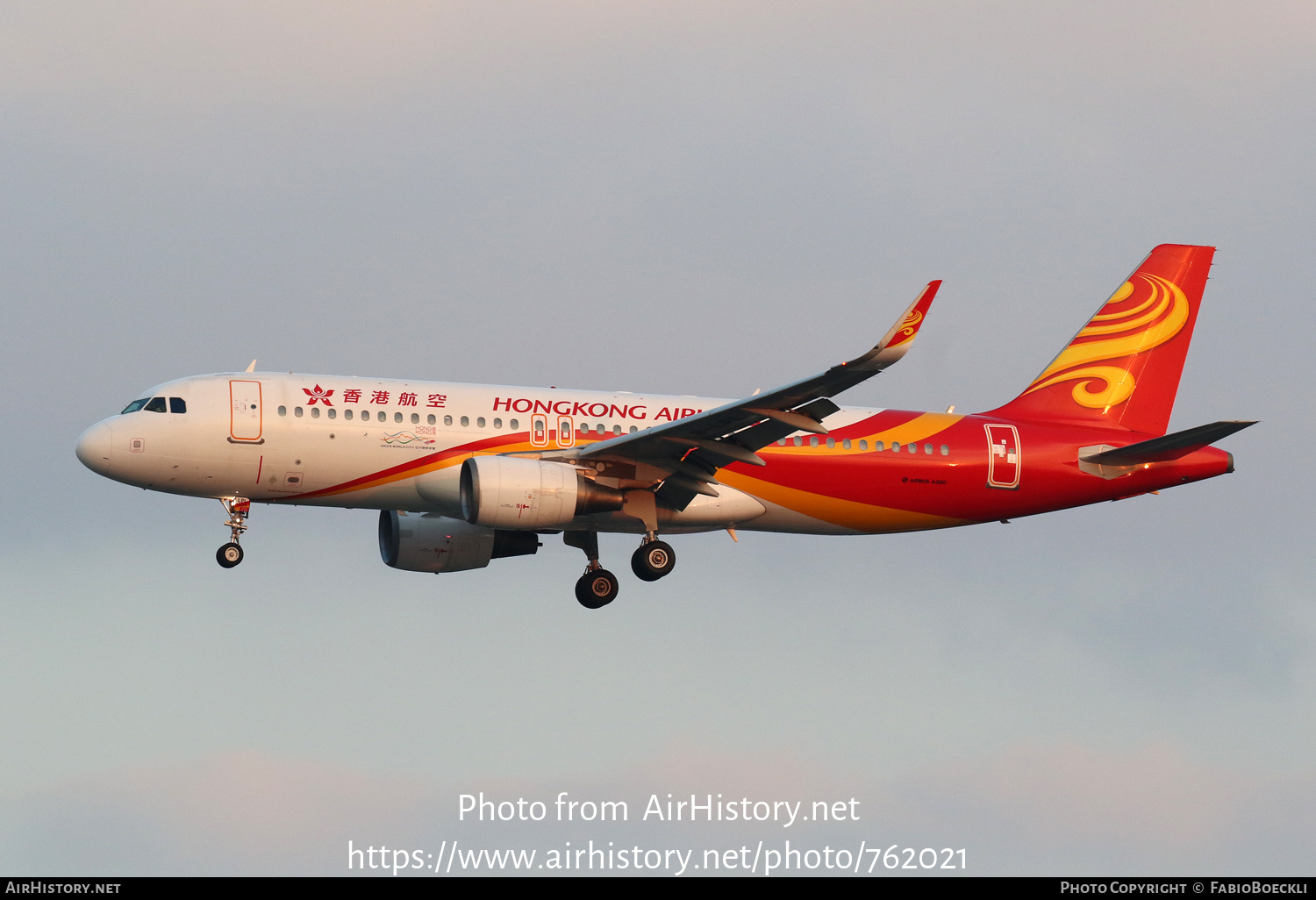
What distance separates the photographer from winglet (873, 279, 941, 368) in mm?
28344

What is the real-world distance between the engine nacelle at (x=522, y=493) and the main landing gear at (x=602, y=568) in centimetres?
212

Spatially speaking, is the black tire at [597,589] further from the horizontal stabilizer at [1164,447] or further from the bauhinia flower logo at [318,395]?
the horizontal stabilizer at [1164,447]

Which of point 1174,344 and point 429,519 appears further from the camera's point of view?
point 1174,344

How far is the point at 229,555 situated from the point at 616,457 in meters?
8.61

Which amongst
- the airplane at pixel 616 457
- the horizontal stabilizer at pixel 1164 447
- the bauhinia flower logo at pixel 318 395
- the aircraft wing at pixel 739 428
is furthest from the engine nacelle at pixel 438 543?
the horizontal stabilizer at pixel 1164 447

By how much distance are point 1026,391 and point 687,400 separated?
9.17 metres

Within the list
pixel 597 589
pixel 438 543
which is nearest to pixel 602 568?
pixel 597 589

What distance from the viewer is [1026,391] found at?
134 ft

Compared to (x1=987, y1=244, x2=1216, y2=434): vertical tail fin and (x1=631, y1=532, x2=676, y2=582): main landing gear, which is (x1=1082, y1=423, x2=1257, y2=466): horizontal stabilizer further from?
(x1=631, y1=532, x2=676, y2=582): main landing gear

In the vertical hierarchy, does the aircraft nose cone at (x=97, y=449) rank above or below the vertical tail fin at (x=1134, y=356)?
below

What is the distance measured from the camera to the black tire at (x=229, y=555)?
114 feet
